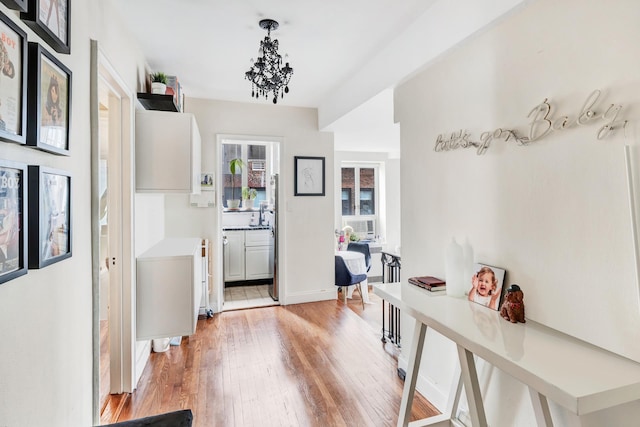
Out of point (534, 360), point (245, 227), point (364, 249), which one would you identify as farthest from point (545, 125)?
point (245, 227)

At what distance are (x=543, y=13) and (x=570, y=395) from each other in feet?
4.66

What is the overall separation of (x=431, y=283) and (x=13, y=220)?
5.87 ft

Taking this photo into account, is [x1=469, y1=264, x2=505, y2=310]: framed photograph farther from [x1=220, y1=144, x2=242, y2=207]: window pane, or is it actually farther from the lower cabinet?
[x1=220, y1=144, x2=242, y2=207]: window pane

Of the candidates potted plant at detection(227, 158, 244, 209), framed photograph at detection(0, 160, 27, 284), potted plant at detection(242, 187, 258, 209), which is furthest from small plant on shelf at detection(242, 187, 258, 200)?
framed photograph at detection(0, 160, 27, 284)

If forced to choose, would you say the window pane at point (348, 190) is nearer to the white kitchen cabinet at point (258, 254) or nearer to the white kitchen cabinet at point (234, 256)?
the white kitchen cabinet at point (258, 254)

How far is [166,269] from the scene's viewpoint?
93.7 inches

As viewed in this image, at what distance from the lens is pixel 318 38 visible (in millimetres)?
2359

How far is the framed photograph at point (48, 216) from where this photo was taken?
1.04 metres

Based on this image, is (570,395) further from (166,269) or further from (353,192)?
(353,192)

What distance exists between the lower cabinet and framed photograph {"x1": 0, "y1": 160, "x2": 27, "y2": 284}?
3.92 meters

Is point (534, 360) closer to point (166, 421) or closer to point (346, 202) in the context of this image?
point (166, 421)

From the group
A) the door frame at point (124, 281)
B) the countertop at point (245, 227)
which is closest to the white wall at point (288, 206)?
the countertop at point (245, 227)

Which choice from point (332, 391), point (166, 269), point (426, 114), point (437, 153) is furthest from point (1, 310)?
point (426, 114)

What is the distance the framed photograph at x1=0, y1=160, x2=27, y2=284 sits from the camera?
890 millimetres
